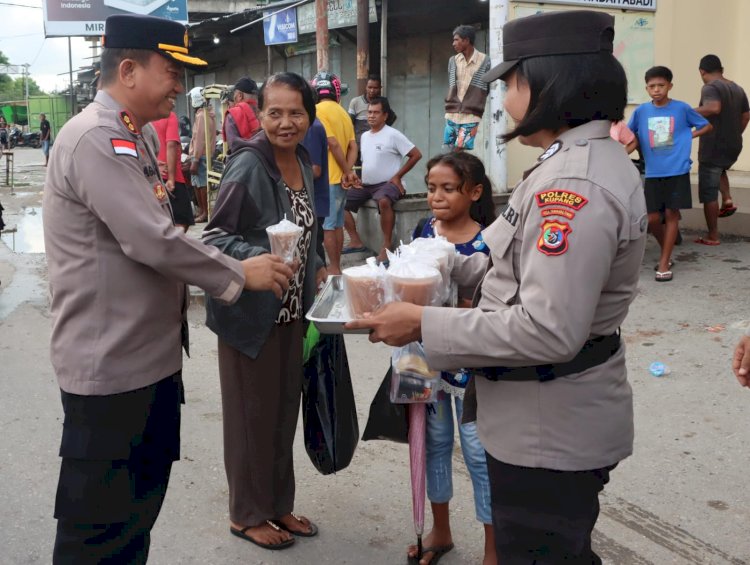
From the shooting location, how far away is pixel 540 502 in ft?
6.27

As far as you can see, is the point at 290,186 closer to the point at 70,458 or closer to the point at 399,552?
the point at 70,458

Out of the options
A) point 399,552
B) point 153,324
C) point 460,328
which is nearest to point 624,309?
point 460,328

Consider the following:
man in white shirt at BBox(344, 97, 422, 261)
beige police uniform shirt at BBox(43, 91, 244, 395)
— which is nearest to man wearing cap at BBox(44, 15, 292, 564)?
beige police uniform shirt at BBox(43, 91, 244, 395)

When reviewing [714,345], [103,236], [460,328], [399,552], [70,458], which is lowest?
[399,552]

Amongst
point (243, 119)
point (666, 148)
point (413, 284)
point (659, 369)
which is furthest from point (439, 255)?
point (243, 119)

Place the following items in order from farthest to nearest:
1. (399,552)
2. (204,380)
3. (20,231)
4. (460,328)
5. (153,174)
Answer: (20,231)
(204,380)
(399,552)
(153,174)
(460,328)

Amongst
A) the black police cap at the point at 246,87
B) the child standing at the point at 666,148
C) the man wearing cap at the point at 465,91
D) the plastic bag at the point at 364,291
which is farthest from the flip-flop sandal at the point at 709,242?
the plastic bag at the point at 364,291

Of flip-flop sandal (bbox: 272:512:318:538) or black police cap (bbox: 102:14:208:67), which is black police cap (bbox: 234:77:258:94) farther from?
black police cap (bbox: 102:14:208:67)

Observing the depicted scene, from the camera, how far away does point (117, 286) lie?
230cm

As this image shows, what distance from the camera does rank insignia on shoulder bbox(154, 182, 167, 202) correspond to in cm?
250

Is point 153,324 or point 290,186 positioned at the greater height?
point 290,186

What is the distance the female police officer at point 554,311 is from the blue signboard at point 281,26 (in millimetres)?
13935

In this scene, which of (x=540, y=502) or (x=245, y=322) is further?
(x=245, y=322)

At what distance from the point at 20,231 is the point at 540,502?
38.5 feet
